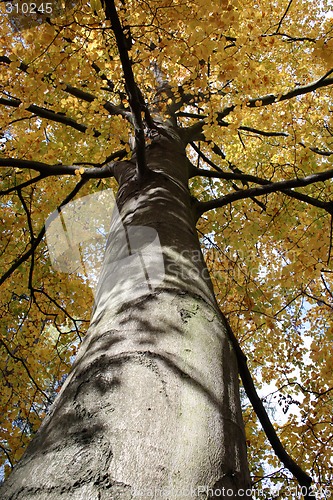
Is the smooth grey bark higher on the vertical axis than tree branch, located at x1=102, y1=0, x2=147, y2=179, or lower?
lower

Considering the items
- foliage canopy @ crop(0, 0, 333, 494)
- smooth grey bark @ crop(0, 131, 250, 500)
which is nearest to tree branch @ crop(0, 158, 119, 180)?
foliage canopy @ crop(0, 0, 333, 494)

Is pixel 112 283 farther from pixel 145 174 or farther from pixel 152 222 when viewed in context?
pixel 145 174

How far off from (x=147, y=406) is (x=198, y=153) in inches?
202

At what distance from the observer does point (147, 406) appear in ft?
2.76

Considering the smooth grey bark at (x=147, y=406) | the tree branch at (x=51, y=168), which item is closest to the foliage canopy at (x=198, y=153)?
the tree branch at (x=51, y=168)

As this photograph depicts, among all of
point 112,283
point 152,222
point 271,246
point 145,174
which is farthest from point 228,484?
point 271,246

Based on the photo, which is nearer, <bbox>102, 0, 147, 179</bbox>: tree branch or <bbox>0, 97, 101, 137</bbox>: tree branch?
<bbox>102, 0, 147, 179</bbox>: tree branch

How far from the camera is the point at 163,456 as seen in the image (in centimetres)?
74

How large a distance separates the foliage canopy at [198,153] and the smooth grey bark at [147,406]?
1256mm

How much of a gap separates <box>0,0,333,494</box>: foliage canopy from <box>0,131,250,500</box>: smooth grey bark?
1.26m

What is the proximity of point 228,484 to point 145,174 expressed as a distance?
1.84 metres

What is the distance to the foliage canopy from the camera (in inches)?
123

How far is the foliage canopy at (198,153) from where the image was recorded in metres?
3.13

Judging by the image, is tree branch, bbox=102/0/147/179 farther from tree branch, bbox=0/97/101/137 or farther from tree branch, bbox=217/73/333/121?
tree branch, bbox=217/73/333/121
